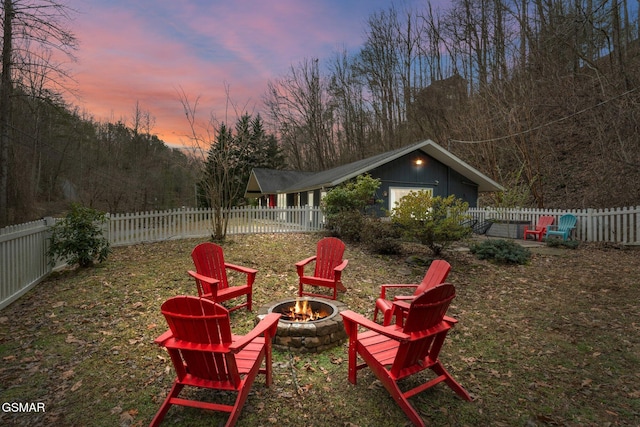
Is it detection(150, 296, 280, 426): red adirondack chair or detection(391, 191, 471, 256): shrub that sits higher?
detection(391, 191, 471, 256): shrub

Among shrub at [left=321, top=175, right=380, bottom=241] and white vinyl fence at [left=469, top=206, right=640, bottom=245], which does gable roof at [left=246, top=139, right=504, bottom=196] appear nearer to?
shrub at [left=321, top=175, right=380, bottom=241]

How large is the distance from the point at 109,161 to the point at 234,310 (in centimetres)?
2182

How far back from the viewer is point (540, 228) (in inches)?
431

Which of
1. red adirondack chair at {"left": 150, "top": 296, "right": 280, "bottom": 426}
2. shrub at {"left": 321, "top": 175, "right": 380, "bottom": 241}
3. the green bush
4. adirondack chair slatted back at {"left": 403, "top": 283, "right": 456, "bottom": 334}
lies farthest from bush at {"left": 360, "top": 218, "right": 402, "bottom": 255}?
the green bush

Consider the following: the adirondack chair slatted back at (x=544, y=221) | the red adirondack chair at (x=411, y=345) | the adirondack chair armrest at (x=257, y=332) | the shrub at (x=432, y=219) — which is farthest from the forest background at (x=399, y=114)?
the red adirondack chair at (x=411, y=345)

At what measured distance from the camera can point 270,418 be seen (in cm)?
242

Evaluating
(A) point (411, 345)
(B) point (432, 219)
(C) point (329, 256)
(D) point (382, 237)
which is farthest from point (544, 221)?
(A) point (411, 345)

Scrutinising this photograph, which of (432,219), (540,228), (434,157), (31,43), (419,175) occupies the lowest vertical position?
(540,228)

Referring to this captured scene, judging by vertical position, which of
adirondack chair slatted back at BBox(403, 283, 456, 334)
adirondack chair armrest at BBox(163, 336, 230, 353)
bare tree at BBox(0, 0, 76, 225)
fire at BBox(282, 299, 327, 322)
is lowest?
fire at BBox(282, 299, 327, 322)

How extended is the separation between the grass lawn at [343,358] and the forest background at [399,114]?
487cm

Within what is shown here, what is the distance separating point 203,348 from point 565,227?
1220 cm

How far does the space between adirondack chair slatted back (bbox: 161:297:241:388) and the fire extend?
4.92ft

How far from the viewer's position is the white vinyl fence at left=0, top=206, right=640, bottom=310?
4.59 metres

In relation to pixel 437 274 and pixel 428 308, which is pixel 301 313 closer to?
pixel 437 274
